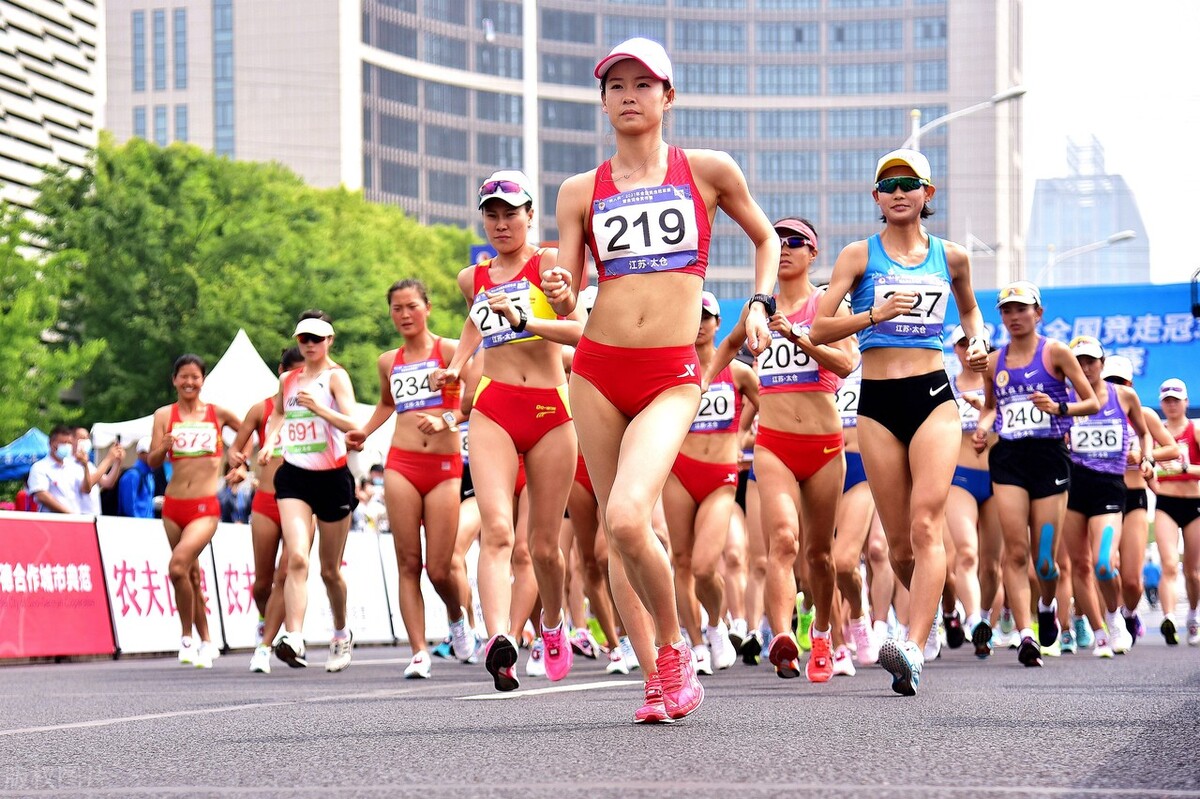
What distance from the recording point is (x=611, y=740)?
6547 mm

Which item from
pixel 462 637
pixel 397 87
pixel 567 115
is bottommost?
pixel 462 637

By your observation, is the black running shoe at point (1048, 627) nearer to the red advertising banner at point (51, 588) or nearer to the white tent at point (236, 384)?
the red advertising banner at point (51, 588)

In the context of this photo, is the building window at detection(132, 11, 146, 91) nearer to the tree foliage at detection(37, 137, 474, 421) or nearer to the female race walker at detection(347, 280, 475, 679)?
the tree foliage at detection(37, 137, 474, 421)

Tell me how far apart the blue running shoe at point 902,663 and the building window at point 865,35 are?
144302 millimetres

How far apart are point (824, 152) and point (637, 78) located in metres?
145

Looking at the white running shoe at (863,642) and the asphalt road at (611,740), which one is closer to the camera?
the asphalt road at (611,740)

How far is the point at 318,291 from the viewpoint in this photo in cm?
5875

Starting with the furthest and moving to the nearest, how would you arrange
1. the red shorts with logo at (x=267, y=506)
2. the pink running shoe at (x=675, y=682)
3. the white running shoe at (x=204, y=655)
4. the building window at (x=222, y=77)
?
the building window at (x=222, y=77)
the white running shoe at (x=204, y=655)
the red shorts with logo at (x=267, y=506)
the pink running shoe at (x=675, y=682)

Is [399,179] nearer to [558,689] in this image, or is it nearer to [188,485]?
[188,485]

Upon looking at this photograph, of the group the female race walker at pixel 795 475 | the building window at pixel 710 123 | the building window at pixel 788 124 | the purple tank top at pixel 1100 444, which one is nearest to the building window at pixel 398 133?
the building window at pixel 710 123

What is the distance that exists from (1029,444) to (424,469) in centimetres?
419

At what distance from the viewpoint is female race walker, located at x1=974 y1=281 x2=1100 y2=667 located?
13.5 meters

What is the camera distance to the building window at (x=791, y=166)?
15050 centimetres

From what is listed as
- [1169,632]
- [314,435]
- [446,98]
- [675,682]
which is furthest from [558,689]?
[446,98]
